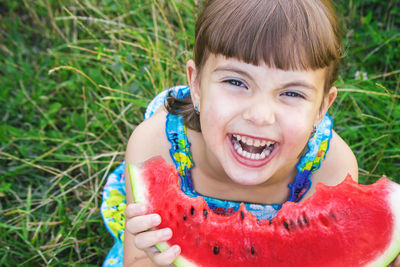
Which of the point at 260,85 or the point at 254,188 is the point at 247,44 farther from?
the point at 254,188

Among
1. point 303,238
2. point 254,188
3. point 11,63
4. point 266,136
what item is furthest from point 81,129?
point 303,238

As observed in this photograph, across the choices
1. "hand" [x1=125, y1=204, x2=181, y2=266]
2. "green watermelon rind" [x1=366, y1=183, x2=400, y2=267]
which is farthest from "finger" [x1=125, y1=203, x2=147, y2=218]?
"green watermelon rind" [x1=366, y1=183, x2=400, y2=267]

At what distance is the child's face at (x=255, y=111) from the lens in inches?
54.7

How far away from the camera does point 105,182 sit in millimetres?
2529

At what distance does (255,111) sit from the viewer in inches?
54.5

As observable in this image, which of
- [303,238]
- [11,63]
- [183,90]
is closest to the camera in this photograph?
[303,238]

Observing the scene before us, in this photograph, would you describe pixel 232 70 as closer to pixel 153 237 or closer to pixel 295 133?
pixel 295 133

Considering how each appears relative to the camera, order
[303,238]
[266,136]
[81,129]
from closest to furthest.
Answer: [303,238]
[266,136]
[81,129]

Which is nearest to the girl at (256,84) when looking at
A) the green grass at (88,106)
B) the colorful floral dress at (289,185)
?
the colorful floral dress at (289,185)

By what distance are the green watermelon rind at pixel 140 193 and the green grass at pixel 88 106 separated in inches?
38.2

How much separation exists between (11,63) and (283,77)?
2305mm

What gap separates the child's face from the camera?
139 cm

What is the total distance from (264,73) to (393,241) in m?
0.66

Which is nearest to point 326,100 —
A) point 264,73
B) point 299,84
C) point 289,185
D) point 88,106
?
point 299,84
